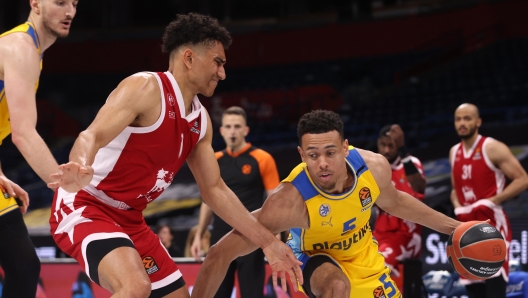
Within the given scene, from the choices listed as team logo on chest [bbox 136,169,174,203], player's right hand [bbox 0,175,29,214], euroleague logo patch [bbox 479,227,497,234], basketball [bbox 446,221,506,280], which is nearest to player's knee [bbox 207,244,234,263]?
team logo on chest [bbox 136,169,174,203]

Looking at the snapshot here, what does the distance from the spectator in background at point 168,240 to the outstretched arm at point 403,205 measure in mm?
4263

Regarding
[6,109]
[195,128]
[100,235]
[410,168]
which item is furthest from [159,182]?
[410,168]

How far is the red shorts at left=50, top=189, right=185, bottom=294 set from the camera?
3051 millimetres

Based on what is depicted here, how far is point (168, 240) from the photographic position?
7805 mm

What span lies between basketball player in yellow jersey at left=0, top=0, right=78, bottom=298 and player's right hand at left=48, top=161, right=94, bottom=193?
0.25 meters

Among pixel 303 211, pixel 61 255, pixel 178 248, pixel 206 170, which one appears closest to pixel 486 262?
pixel 303 211

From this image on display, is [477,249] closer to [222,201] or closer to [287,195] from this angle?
[287,195]

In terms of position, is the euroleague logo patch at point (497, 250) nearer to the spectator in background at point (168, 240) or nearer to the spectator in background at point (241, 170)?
the spectator in background at point (241, 170)

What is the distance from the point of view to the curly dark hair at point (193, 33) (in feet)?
11.1

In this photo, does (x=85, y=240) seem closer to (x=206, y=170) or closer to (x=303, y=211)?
(x=206, y=170)

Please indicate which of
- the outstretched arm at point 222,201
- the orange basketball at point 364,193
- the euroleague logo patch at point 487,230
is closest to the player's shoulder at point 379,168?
the orange basketball at point 364,193

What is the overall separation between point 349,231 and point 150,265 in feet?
3.95

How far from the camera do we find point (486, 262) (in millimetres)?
3859

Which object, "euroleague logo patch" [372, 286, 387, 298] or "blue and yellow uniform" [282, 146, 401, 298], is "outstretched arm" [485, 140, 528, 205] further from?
"euroleague logo patch" [372, 286, 387, 298]
